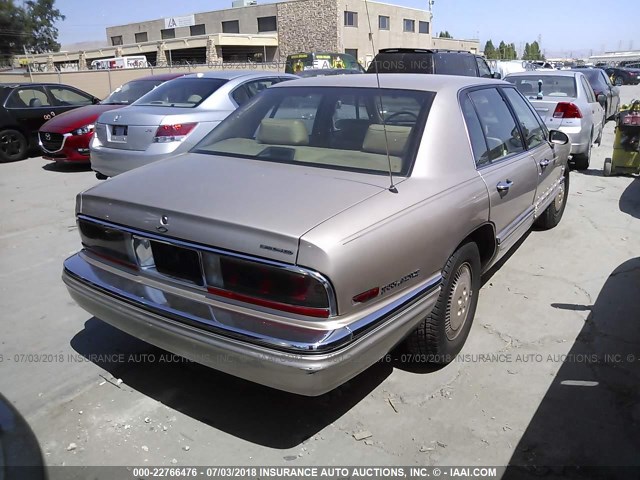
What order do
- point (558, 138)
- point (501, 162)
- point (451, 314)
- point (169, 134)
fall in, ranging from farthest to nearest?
1. point (169, 134)
2. point (558, 138)
3. point (501, 162)
4. point (451, 314)

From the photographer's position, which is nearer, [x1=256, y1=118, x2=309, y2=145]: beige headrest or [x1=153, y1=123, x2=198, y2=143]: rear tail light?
[x1=256, y1=118, x2=309, y2=145]: beige headrest

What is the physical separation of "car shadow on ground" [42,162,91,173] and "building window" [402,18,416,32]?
54862 millimetres

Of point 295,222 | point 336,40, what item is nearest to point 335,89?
point 295,222

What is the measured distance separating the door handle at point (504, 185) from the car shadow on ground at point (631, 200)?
3628 millimetres

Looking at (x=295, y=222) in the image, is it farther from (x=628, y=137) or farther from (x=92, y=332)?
(x=628, y=137)

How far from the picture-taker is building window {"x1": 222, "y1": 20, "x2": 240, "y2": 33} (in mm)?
59016

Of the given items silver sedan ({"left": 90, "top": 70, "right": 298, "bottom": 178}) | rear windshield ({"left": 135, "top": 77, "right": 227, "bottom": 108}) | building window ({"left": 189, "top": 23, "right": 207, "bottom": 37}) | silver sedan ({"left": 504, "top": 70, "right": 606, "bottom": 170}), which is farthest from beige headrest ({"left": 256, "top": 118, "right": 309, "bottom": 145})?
building window ({"left": 189, "top": 23, "right": 207, "bottom": 37})

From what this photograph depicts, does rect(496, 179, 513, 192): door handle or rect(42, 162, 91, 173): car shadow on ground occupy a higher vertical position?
rect(496, 179, 513, 192): door handle

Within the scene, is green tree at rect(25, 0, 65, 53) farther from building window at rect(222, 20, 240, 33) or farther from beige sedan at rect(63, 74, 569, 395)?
beige sedan at rect(63, 74, 569, 395)

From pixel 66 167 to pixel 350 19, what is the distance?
4637cm

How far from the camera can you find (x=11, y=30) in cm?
5591

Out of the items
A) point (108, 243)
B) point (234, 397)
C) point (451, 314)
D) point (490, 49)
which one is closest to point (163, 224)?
point (108, 243)

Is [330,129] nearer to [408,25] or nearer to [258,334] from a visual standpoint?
[258,334]

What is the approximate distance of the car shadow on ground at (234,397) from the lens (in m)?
2.83
